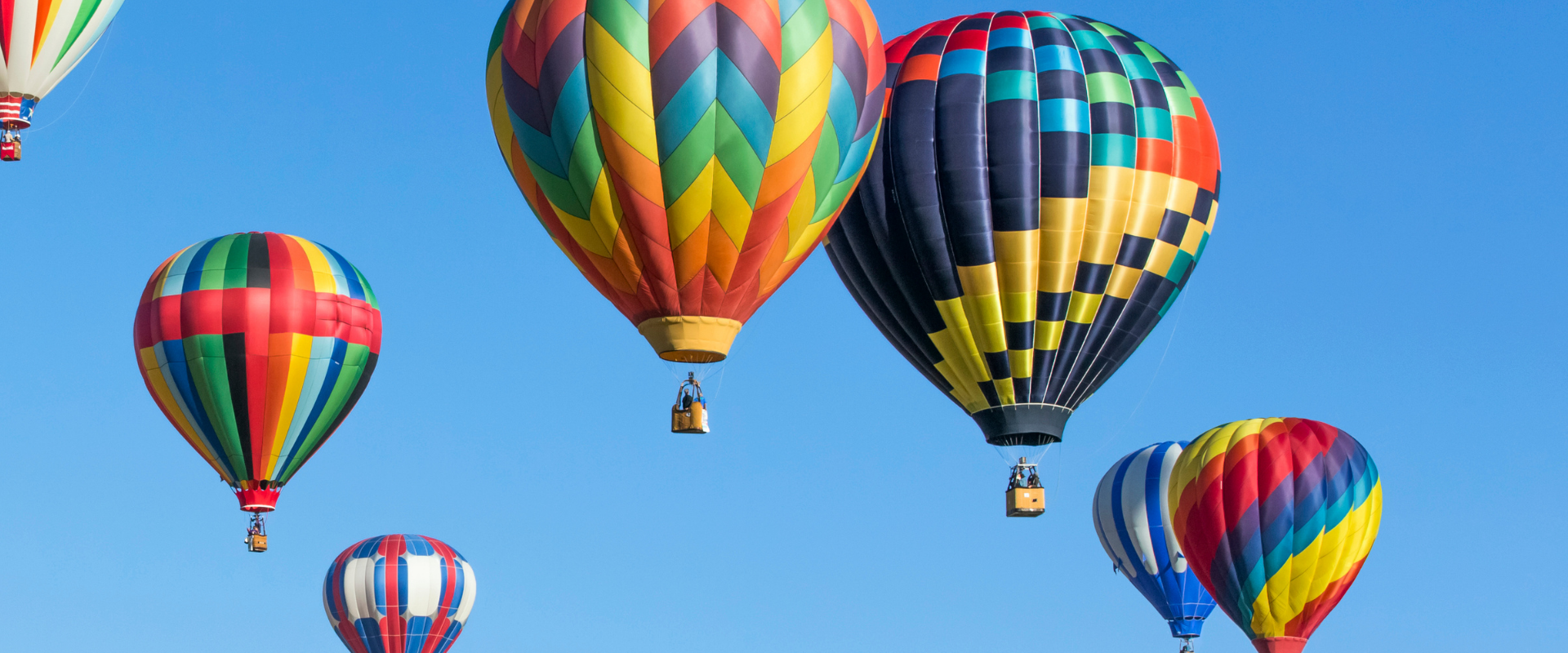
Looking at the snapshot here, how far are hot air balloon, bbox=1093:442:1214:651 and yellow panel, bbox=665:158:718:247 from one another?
14836mm

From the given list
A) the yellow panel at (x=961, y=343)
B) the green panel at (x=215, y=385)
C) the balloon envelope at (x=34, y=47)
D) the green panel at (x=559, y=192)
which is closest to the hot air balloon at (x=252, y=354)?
the green panel at (x=215, y=385)

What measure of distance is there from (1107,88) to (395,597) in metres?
19.6

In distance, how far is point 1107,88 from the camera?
27406 millimetres

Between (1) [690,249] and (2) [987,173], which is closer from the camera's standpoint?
(1) [690,249]

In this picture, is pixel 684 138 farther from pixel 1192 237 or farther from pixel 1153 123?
pixel 1192 237

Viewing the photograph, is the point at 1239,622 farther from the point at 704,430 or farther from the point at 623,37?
the point at 623,37

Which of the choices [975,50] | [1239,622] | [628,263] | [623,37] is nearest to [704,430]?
[628,263]

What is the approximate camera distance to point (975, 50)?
90.8 feet

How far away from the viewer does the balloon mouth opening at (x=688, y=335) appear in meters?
24.0

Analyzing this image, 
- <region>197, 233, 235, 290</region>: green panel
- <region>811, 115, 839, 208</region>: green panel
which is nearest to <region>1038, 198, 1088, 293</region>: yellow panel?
<region>811, 115, 839, 208</region>: green panel

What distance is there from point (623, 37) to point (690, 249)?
79.3 inches

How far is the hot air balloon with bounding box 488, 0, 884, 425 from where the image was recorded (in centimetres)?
2319

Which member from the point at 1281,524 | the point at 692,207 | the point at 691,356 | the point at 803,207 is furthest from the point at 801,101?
the point at 1281,524

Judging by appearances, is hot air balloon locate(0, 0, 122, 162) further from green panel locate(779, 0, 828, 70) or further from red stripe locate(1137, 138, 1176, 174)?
red stripe locate(1137, 138, 1176, 174)
